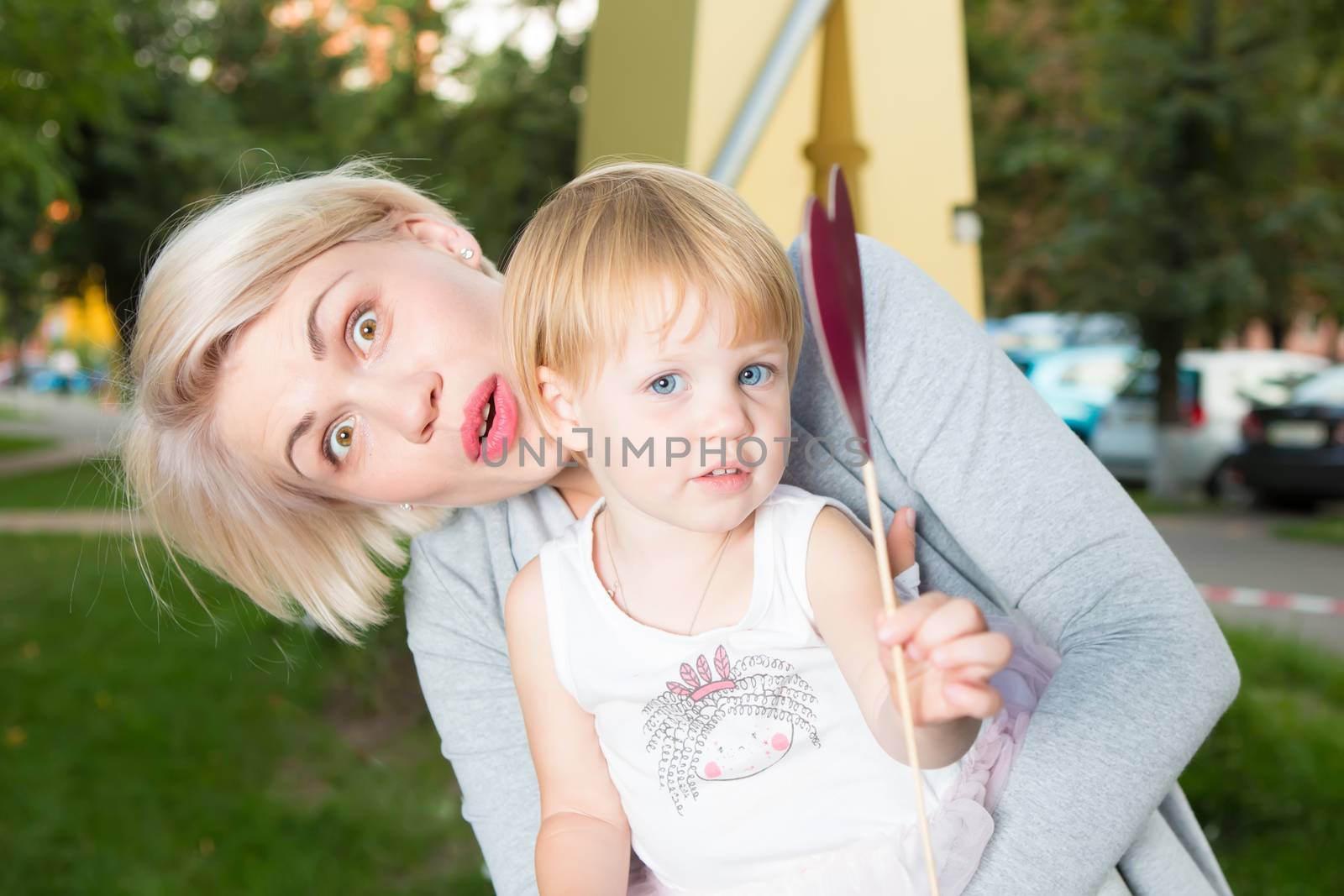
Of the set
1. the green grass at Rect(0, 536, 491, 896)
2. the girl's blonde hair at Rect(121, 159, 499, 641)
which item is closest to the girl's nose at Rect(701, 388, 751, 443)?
the girl's blonde hair at Rect(121, 159, 499, 641)

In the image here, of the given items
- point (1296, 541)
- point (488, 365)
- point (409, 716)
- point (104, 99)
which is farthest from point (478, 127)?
point (488, 365)

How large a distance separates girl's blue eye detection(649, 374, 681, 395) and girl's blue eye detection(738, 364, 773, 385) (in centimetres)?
8

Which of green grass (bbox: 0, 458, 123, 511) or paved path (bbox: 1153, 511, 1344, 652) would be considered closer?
paved path (bbox: 1153, 511, 1344, 652)

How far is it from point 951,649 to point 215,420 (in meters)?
1.14

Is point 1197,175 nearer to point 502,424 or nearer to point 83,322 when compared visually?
point 502,424

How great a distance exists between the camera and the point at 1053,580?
4.64 feet

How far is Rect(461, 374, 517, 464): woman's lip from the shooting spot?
1.60 meters

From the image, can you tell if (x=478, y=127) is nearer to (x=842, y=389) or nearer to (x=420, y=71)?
(x=420, y=71)

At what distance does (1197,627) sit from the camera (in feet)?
4.43

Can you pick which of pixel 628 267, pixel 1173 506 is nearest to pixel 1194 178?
pixel 1173 506

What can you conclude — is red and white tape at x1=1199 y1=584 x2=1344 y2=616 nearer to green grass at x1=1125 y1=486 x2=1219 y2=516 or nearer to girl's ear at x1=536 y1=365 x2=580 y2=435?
green grass at x1=1125 y1=486 x2=1219 y2=516

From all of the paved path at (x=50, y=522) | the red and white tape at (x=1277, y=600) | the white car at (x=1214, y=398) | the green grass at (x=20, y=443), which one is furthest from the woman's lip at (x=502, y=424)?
the green grass at (x=20, y=443)

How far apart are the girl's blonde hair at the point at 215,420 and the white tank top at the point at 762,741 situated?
1.94 feet

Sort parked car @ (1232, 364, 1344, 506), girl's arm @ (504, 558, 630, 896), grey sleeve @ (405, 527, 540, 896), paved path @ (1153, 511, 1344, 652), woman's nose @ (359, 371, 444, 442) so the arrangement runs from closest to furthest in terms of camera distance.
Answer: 1. girl's arm @ (504, 558, 630, 896)
2. woman's nose @ (359, 371, 444, 442)
3. grey sleeve @ (405, 527, 540, 896)
4. paved path @ (1153, 511, 1344, 652)
5. parked car @ (1232, 364, 1344, 506)
